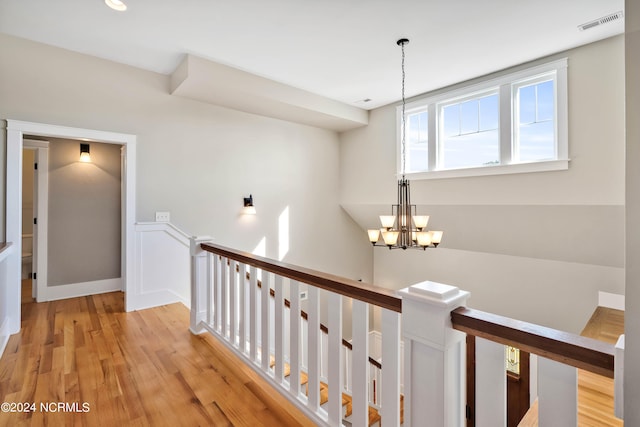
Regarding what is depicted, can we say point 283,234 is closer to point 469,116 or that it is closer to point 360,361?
point 469,116

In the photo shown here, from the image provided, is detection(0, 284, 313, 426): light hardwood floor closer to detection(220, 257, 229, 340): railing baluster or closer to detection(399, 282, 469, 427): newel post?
detection(220, 257, 229, 340): railing baluster

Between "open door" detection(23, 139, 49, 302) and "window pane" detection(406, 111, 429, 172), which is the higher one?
"window pane" detection(406, 111, 429, 172)

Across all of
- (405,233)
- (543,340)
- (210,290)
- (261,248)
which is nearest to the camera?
(543,340)

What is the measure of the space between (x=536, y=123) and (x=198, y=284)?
4243 mm

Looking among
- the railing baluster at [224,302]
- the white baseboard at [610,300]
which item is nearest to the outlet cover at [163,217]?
the railing baluster at [224,302]

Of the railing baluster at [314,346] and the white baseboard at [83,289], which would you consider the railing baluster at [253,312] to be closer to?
the railing baluster at [314,346]

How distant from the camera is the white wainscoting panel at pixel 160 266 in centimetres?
366

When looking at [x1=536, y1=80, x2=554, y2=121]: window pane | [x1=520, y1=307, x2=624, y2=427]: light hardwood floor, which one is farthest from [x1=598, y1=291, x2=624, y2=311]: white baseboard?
[x1=520, y1=307, x2=624, y2=427]: light hardwood floor

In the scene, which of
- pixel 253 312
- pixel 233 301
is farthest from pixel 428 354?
pixel 233 301

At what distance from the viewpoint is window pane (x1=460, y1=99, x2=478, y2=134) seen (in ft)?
14.2

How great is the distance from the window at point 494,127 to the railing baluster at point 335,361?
11.4ft

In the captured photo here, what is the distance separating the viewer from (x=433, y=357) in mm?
1023

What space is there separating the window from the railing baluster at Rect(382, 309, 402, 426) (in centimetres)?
348

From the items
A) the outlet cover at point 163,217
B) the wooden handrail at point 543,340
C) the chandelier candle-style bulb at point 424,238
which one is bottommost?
the wooden handrail at point 543,340
